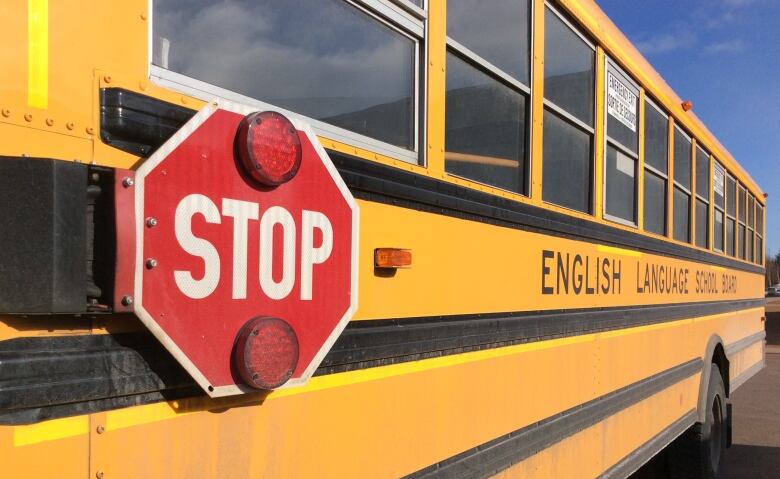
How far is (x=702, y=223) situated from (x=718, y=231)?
704mm

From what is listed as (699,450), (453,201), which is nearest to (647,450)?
(699,450)

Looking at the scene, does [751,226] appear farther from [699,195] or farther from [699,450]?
[699,450]

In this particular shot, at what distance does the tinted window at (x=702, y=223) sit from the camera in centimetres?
467

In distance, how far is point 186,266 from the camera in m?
1.11

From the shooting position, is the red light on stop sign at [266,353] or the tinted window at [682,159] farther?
the tinted window at [682,159]

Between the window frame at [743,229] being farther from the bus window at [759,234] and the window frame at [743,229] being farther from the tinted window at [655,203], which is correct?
the tinted window at [655,203]

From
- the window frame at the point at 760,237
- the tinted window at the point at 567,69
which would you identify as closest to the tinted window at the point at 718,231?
the window frame at the point at 760,237

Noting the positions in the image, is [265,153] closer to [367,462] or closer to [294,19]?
[294,19]

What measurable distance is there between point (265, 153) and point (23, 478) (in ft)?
2.05

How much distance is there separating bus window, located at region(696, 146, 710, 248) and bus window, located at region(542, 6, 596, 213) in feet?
7.32

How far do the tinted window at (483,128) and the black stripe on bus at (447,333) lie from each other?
437 mm

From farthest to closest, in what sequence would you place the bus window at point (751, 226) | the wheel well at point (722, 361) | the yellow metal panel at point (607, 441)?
the bus window at point (751, 226) → the wheel well at point (722, 361) → the yellow metal panel at point (607, 441)

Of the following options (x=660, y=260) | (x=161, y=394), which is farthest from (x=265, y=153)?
(x=660, y=260)

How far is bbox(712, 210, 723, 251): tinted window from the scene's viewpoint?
5.25 metres
